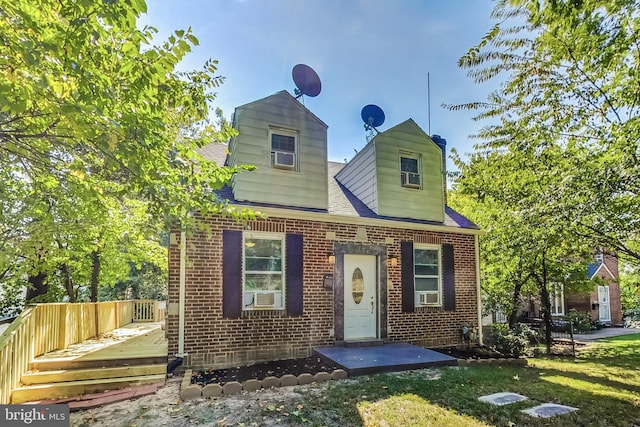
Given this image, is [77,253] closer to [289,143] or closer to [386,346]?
[289,143]

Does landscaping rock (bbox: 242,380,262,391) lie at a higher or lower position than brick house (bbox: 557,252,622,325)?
higher

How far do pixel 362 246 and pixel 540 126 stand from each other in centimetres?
440

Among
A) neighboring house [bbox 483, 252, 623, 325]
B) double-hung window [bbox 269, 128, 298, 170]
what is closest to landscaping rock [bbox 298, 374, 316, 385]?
double-hung window [bbox 269, 128, 298, 170]

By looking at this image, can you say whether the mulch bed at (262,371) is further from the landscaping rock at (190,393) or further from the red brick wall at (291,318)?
the landscaping rock at (190,393)

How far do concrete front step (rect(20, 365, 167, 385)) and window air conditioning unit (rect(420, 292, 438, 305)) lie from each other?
6.14m

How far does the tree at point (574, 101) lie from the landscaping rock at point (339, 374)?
4369mm

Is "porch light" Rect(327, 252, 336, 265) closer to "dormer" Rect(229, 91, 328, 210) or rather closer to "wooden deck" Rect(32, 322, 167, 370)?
"dormer" Rect(229, 91, 328, 210)

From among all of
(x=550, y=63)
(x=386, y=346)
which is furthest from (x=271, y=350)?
(x=550, y=63)

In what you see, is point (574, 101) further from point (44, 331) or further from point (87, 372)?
point (44, 331)

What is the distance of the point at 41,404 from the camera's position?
4.82 meters

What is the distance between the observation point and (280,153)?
26.6ft

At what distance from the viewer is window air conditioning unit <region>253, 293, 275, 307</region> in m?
7.21

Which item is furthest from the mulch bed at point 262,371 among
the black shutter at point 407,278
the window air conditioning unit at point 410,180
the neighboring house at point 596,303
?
the neighboring house at point 596,303

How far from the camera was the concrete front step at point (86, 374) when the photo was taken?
5422 millimetres
